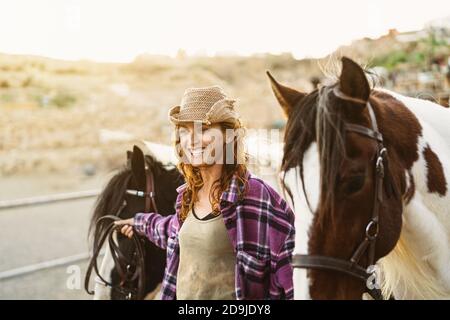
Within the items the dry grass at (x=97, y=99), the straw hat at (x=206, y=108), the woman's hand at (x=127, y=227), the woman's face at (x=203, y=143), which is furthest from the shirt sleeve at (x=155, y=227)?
the dry grass at (x=97, y=99)

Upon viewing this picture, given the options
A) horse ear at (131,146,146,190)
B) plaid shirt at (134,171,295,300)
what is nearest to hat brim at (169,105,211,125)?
plaid shirt at (134,171,295,300)

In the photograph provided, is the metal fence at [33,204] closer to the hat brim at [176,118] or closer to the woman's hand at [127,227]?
the woman's hand at [127,227]

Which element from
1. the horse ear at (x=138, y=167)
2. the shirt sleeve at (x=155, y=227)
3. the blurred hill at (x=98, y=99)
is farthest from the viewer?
the blurred hill at (x=98, y=99)

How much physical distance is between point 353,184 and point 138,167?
4.19 ft

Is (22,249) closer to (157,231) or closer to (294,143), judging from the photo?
(157,231)

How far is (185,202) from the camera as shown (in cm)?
162

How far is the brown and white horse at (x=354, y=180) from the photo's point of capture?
46.9 inches

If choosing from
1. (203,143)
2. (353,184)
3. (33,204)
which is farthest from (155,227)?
(33,204)

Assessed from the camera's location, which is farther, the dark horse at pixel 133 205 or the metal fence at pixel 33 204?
the metal fence at pixel 33 204

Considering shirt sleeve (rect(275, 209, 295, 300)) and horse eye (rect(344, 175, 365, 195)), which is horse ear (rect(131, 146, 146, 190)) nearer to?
shirt sleeve (rect(275, 209, 295, 300))

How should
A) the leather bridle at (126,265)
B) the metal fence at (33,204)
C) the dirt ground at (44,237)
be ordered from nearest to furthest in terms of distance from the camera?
the leather bridle at (126,265)
the metal fence at (33,204)
the dirt ground at (44,237)

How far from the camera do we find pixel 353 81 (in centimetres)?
123

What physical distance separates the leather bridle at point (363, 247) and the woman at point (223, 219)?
0.97 feet
